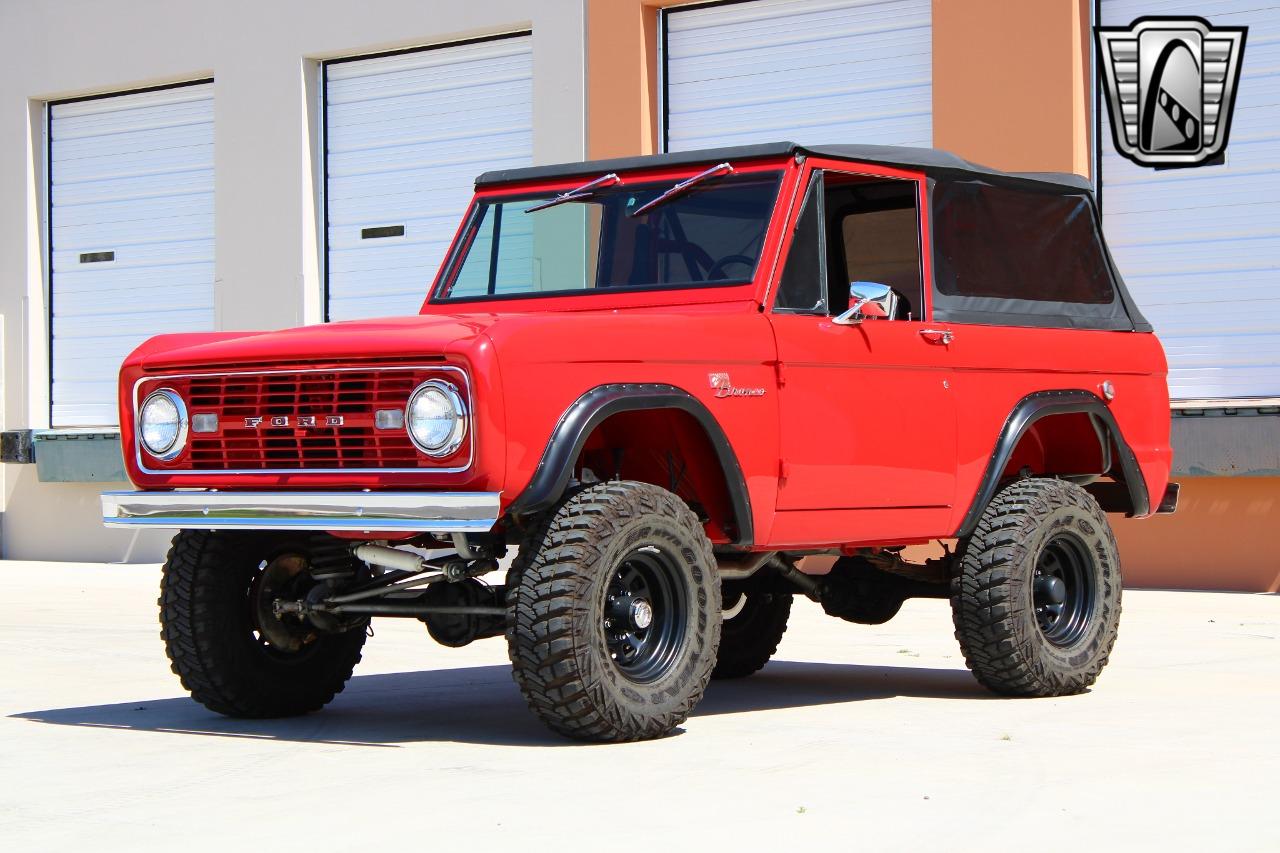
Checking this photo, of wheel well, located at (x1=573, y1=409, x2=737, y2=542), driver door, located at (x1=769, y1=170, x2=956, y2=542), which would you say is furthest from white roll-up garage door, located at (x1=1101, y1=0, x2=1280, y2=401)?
wheel well, located at (x1=573, y1=409, x2=737, y2=542)

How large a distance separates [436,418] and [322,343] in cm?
57

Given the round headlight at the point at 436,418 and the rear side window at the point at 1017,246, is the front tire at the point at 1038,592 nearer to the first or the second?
the rear side window at the point at 1017,246

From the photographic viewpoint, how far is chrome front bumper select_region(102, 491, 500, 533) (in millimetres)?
6387

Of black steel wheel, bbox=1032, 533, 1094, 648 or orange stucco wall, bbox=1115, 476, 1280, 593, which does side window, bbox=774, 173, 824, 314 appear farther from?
orange stucco wall, bbox=1115, 476, 1280, 593

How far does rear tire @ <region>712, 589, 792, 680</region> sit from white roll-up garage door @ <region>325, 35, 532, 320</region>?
9663 mm

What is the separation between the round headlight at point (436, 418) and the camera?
257 inches

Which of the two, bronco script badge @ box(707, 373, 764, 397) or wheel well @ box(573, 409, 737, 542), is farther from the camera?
wheel well @ box(573, 409, 737, 542)

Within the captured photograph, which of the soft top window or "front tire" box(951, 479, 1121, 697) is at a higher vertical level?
the soft top window

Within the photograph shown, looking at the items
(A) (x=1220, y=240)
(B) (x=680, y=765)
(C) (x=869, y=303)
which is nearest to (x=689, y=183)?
(C) (x=869, y=303)

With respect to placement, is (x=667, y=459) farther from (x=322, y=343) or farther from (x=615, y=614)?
(x=322, y=343)

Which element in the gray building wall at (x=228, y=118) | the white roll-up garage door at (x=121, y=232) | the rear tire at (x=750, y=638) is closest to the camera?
the rear tire at (x=750, y=638)

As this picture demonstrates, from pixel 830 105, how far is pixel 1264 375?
4295mm

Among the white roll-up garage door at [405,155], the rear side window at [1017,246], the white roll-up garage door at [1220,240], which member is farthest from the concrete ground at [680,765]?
the white roll-up garage door at [405,155]

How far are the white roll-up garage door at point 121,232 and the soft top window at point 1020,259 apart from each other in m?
12.8
